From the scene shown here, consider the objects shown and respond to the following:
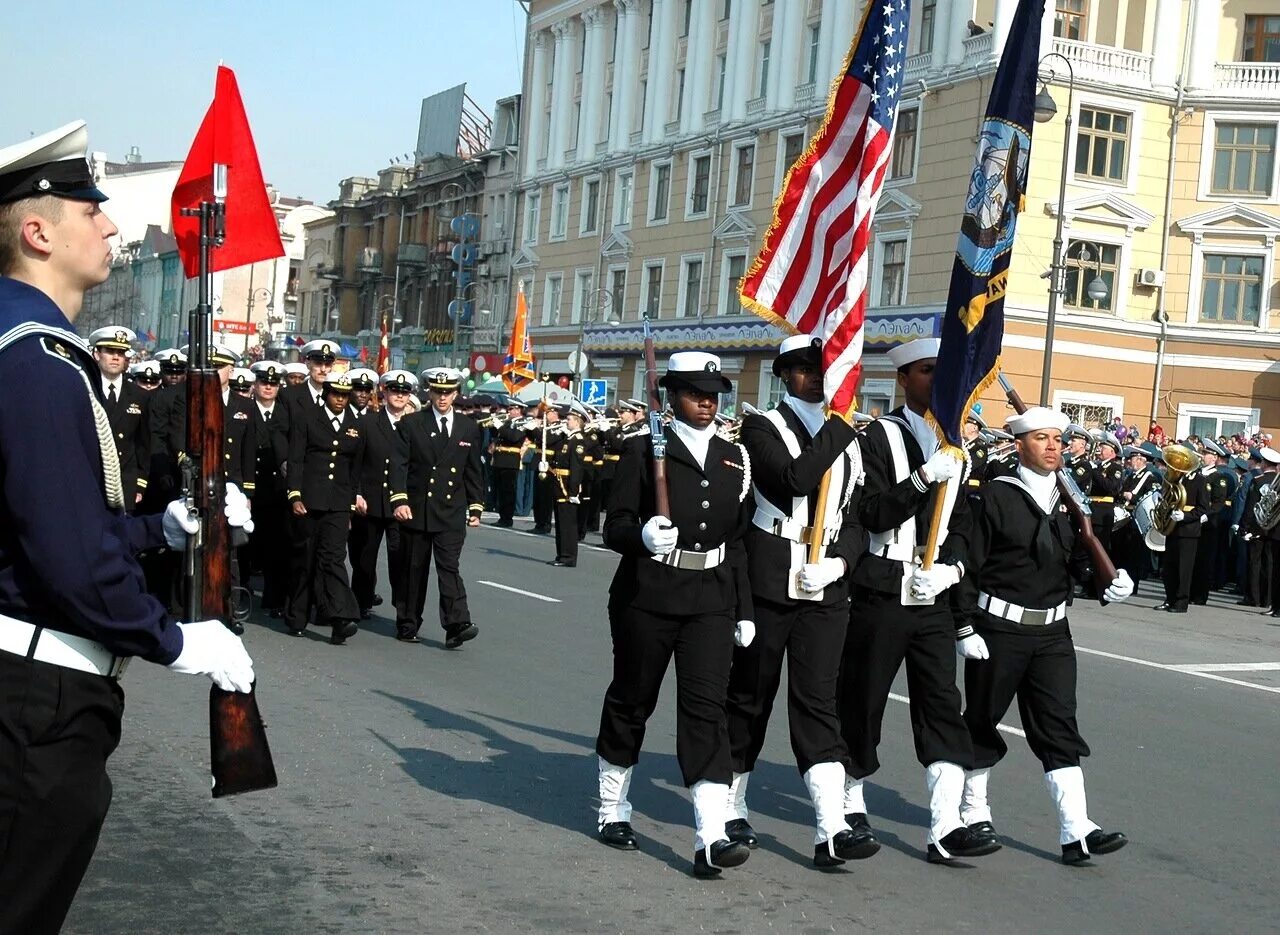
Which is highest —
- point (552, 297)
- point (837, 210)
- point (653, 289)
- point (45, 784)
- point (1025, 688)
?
point (653, 289)

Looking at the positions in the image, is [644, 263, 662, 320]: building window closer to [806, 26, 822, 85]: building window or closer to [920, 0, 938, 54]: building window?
[806, 26, 822, 85]: building window

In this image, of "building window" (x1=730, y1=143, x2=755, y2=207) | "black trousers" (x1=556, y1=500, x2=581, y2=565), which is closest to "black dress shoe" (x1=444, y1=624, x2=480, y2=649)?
"black trousers" (x1=556, y1=500, x2=581, y2=565)

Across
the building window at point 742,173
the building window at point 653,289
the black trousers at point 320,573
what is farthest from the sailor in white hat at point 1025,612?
the building window at point 653,289

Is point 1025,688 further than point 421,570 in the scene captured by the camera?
No

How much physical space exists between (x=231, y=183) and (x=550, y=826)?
4.79m

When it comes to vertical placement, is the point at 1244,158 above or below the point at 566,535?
above

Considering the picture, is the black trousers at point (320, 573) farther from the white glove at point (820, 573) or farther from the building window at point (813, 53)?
the building window at point (813, 53)

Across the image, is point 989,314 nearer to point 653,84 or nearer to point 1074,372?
point 1074,372

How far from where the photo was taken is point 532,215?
219 ft

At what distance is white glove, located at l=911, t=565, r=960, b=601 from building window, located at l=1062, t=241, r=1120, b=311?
3569 centimetres

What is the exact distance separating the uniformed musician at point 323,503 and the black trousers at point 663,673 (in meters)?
6.34

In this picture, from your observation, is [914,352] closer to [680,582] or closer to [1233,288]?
[680,582]

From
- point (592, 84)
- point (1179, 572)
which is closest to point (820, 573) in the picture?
point (1179, 572)

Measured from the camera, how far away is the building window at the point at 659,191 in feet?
187
